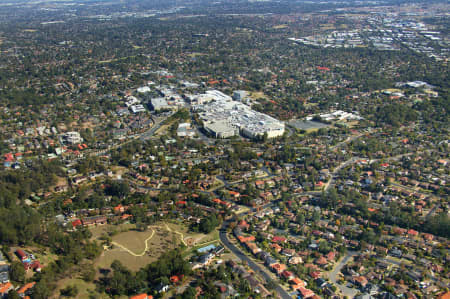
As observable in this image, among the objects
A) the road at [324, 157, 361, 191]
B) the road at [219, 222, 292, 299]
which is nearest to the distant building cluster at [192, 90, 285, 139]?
the road at [324, 157, 361, 191]

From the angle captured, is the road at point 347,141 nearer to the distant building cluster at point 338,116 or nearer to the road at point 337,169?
the road at point 337,169

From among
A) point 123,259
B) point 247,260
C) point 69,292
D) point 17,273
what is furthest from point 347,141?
point 17,273

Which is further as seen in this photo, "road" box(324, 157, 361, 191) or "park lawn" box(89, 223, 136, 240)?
"road" box(324, 157, 361, 191)

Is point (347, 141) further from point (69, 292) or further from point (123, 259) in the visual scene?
point (69, 292)

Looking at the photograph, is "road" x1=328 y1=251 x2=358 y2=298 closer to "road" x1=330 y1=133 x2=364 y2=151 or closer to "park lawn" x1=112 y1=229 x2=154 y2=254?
"park lawn" x1=112 y1=229 x2=154 y2=254

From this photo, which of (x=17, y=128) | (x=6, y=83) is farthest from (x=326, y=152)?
(x=6, y=83)

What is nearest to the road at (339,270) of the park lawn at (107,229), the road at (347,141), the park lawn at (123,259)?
the park lawn at (123,259)
